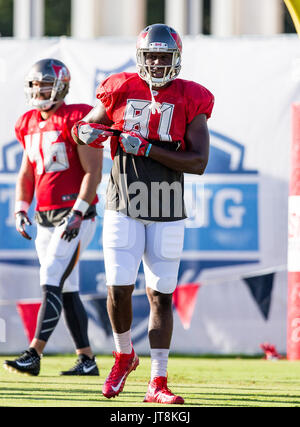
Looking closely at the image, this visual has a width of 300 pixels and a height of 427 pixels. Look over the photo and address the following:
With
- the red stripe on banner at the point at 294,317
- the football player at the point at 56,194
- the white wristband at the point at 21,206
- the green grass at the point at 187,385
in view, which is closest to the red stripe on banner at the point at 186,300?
the green grass at the point at 187,385

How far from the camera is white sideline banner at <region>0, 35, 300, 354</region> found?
681cm

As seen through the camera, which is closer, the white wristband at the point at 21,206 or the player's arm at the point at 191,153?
the player's arm at the point at 191,153

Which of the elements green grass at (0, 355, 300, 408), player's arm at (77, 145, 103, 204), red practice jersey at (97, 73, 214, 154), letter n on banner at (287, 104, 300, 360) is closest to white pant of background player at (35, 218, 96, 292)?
player's arm at (77, 145, 103, 204)

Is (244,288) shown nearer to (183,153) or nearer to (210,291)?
(210,291)

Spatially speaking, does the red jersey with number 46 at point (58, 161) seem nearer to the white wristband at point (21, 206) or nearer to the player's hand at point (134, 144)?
the white wristband at point (21, 206)

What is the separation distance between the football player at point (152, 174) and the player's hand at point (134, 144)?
0.07m

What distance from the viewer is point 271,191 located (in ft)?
22.4

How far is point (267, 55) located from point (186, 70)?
57 centimetres

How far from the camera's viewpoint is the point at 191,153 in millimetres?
4332

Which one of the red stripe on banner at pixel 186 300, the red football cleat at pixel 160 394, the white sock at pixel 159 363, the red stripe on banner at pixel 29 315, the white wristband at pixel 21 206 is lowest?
the red stripe on banner at pixel 29 315

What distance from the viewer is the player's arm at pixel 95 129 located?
4.31 metres

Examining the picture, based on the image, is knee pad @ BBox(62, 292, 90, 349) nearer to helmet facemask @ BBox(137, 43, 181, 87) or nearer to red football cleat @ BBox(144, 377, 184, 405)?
red football cleat @ BBox(144, 377, 184, 405)

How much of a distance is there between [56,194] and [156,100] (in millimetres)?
1404

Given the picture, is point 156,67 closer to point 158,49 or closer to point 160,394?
point 158,49
